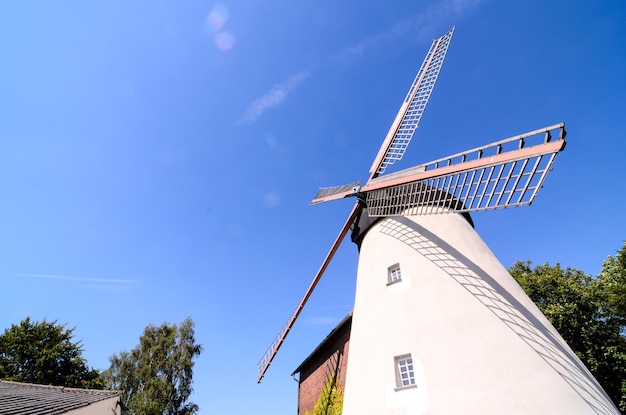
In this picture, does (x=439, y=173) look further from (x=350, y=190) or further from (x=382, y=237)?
(x=350, y=190)

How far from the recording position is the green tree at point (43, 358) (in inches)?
820

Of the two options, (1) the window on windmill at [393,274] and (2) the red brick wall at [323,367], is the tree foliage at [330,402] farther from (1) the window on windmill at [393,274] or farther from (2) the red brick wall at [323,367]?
(1) the window on windmill at [393,274]

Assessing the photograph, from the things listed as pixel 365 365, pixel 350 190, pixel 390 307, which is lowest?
pixel 365 365

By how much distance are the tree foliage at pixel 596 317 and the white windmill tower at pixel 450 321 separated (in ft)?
43.5

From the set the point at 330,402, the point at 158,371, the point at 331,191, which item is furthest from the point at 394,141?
the point at 158,371

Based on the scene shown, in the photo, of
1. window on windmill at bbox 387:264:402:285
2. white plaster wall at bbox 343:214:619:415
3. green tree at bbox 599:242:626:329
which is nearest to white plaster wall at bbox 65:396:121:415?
white plaster wall at bbox 343:214:619:415

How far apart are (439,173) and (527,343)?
4062 millimetres

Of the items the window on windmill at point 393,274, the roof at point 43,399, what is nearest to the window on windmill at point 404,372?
the window on windmill at point 393,274

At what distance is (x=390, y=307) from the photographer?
25.1 feet

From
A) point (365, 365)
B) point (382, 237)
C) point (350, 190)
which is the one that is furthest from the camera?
point (350, 190)

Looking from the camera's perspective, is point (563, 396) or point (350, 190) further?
point (350, 190)

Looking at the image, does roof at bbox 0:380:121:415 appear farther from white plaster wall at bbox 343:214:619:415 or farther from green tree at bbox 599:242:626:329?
green tree at bbox 599:242:626:329

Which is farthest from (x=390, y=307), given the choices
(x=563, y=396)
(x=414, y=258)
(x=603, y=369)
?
(x=603, y=369)

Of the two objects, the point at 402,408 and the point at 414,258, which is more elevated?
the point at 414,258
